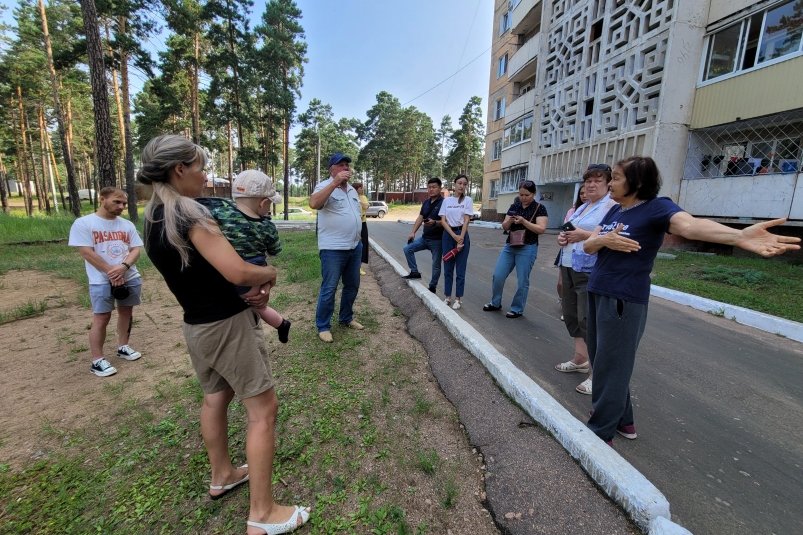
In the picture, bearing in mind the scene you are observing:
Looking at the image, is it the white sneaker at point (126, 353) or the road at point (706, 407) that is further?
the white sneaker at point (126, 353)

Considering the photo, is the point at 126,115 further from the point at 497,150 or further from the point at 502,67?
the point at 502,67

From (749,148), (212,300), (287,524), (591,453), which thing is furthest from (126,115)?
(749,148)

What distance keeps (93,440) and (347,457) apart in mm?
1887

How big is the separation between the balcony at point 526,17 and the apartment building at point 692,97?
2.84 m

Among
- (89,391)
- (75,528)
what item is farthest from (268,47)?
(75,528)

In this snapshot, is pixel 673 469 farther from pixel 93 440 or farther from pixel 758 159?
pixel 758 159

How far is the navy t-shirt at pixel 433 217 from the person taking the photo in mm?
5783

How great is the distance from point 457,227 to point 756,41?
11.0 meters

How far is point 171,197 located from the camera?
5.24 ft

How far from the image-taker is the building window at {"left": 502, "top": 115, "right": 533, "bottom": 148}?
20.7 metres

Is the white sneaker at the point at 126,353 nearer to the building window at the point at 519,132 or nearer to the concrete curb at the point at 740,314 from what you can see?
the concrete curb at the point at 740,314

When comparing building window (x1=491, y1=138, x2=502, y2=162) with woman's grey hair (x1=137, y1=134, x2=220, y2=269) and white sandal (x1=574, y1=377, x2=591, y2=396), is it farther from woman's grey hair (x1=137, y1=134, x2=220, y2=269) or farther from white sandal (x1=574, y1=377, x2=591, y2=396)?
woman's grey hair (x1=137, y1=134, x2=220, y2=269)

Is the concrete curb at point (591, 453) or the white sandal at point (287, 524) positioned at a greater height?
the concrete curb at point (591, 453)

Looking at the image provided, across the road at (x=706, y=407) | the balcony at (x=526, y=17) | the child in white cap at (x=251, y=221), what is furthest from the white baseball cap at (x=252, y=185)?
the balcony at (x=526, y=17)
